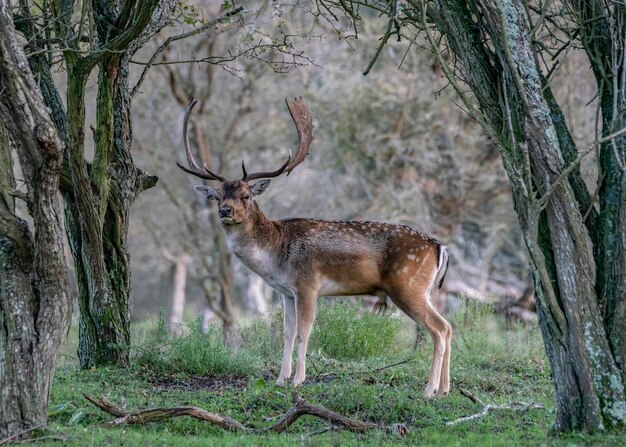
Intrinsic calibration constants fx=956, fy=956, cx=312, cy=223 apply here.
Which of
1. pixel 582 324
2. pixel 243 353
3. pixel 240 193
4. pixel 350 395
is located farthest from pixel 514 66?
pixel 243 353

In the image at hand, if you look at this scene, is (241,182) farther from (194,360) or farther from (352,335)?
(352,335)

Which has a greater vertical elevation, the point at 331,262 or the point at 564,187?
the point at 564,187

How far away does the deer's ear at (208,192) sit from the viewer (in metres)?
10.1

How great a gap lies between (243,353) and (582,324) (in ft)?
14.9

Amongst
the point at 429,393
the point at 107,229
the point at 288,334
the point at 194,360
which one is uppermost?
the point at 107,229

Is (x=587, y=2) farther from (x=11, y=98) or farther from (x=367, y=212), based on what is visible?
(x=367, y=212)

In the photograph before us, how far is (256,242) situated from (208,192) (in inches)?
30.1

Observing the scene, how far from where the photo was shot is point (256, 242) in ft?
32.6

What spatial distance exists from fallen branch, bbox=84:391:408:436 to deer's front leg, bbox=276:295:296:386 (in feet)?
6.52

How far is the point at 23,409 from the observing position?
256 inches

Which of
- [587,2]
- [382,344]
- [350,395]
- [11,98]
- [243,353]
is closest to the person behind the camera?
[11,98]

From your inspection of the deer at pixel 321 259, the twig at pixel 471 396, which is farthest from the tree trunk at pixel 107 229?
the twig at pixel 471 396

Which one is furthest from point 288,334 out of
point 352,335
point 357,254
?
point 352,335

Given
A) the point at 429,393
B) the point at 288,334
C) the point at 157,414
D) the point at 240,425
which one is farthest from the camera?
the point at 288,334
